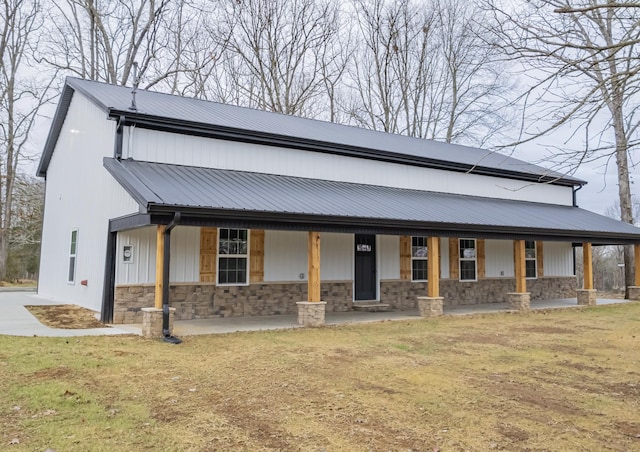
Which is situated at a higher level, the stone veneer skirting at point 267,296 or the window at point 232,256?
the window at point 232,256

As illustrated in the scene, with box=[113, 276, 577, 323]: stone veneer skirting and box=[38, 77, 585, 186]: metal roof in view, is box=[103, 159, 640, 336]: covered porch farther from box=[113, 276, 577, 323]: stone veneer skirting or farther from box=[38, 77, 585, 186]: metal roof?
box=[38, 77, 585, 186]: metal roof

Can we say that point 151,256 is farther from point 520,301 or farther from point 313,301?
point 520,301

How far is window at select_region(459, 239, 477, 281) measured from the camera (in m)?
15.6

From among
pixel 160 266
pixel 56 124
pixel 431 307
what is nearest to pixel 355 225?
pixel 431 307

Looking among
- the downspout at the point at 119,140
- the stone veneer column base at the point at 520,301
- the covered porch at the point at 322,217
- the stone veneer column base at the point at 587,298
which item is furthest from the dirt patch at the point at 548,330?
the downspout at the point at 119,140

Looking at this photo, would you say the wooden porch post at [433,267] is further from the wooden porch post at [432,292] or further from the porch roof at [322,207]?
the porch roof at [322,207]

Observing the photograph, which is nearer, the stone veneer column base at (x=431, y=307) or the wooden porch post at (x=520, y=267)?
the stone veneer column base at (x=431, y=307)

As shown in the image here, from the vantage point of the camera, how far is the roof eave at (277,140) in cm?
1118

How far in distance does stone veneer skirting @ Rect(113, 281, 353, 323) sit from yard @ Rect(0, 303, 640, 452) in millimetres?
2031

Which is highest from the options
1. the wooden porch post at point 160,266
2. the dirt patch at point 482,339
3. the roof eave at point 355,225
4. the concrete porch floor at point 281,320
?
the roof eave at point 355,225

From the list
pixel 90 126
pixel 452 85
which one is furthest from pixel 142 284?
pixel 452 85

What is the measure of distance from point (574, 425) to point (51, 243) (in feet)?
52.1

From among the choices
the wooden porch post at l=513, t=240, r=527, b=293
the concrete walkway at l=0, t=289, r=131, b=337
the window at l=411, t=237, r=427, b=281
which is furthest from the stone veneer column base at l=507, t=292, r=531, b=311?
the concrete walkway at l=0, t=289, r=131, b=337

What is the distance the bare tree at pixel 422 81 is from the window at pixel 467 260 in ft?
41.0
